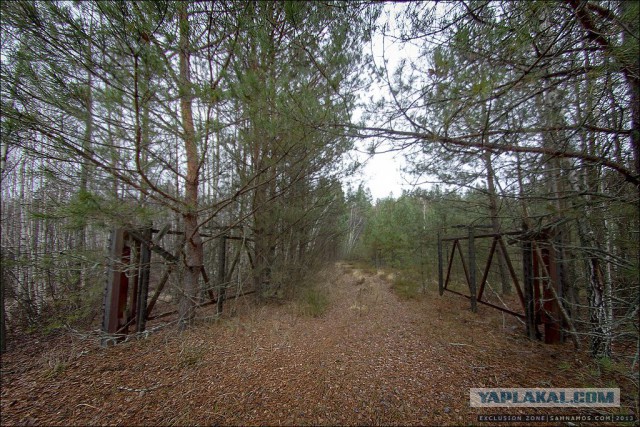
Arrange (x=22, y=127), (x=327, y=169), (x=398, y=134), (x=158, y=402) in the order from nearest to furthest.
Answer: (x=22, y=127) → (x=158, y=402) → (x=398, y=134) → (x=327, y=169)

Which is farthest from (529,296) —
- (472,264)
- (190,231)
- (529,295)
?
(190,231)

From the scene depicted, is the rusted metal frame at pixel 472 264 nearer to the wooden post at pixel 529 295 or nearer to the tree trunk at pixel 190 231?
the wooden post at pixel 529 295

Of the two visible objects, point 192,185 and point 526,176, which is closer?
point 526,176

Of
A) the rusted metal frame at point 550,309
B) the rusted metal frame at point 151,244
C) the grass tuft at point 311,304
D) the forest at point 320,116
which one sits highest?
the forest at point 320,116

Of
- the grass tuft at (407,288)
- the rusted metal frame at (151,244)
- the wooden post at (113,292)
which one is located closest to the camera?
the wooden post at (113,292)

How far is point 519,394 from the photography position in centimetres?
188

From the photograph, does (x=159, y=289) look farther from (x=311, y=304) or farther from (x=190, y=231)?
(x=311, y=304)

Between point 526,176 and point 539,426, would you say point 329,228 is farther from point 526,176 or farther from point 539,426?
point 539,426

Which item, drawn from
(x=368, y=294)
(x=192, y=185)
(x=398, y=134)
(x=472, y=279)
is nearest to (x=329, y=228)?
(x=368, y=294)

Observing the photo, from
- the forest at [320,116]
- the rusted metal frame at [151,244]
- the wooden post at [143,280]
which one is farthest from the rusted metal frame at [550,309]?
the wooden post at [143,280]

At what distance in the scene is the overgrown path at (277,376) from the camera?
171 centimetres

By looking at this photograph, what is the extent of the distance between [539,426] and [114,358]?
410 centimetres

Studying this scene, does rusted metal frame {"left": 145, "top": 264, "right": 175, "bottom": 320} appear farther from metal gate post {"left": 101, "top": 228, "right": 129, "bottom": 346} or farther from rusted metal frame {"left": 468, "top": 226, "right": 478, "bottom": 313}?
rusted metal frame {"left": 468, "top": 226, "right": 478, "bottom": 313}

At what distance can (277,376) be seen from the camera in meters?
2.23
